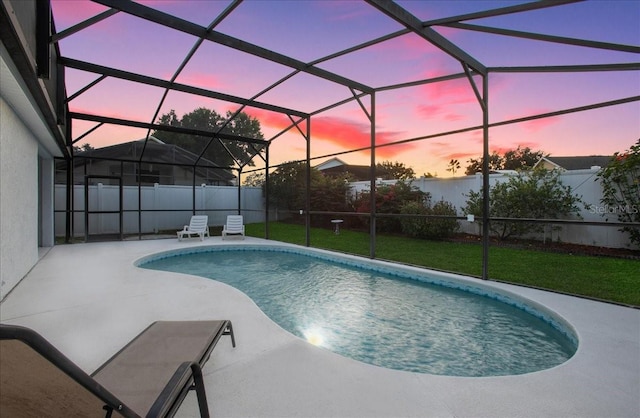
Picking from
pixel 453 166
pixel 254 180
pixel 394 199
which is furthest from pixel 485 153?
pixel 254 180

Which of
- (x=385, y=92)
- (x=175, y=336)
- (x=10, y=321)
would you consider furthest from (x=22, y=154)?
(x=385, y=92)

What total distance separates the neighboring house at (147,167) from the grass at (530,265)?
777 cm

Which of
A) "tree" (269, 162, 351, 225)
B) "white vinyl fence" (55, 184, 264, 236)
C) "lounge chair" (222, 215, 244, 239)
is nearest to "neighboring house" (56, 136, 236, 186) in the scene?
"white vinyl fence" (55, 184, 264, 236)

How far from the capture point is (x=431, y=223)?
9805 mm

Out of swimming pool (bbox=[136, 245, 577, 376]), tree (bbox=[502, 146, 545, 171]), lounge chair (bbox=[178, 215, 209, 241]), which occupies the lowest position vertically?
swimming pool (bbox=[136, 245, 577, 376])

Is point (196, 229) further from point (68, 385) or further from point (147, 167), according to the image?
point (68, 385)

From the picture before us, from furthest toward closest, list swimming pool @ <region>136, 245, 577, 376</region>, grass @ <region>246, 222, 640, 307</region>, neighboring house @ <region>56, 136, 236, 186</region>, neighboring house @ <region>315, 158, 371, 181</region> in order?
neighboring house @ <region>315, 158, 371, 181</region>
neighboring house @ <region>56, 136, 236, 186</region>
grass @ <region>246, 222, 640, 307</region>
swimming pool @ <region>136, 245, 577, 376</region>

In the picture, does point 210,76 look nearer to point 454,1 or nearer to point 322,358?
point 454,1

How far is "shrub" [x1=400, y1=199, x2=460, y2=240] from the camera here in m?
9.77

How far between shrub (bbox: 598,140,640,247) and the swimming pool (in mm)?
4354

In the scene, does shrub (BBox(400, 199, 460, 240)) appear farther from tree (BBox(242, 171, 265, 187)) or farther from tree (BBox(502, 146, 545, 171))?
tree (BBox(502, 146, 545, 171))

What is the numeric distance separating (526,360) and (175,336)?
3.25 m

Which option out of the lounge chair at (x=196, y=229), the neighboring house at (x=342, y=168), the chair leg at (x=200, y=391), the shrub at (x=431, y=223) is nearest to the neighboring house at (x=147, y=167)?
the lounge chair at (x=196, y=229)

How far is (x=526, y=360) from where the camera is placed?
3109mm
